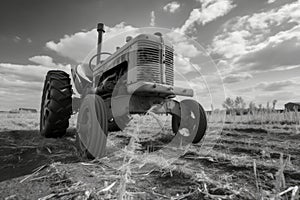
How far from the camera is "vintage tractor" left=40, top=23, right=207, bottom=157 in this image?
3.07 m

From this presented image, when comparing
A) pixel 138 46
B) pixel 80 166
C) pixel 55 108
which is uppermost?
pixel 138 46

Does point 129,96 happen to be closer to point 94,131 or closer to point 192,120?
point 94,131

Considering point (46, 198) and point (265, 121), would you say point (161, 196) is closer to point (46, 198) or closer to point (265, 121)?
point (46, 198)

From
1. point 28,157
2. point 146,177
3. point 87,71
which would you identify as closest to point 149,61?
point 146,177

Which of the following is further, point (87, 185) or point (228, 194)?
point (87, 185)

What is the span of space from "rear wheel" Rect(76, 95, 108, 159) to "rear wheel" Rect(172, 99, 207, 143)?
1.64m

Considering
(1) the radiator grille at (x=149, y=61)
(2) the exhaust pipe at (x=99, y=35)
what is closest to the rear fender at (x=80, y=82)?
(2) the exhaust pipe at (x=99, y=35)

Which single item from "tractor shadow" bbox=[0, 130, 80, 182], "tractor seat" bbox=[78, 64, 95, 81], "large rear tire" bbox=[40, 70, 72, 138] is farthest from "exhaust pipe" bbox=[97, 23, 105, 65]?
"tractor shadow" bbox=[0, 130, 80, 182]

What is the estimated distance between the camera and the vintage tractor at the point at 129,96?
10.1ft

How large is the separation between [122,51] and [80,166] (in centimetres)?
213

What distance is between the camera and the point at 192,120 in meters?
4.17

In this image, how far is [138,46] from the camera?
3.33m

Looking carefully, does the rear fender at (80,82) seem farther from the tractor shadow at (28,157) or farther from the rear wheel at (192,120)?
the rear wheel at (192,120)

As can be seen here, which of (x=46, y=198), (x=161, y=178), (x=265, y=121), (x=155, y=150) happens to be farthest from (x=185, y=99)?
(x=265, y=121)
